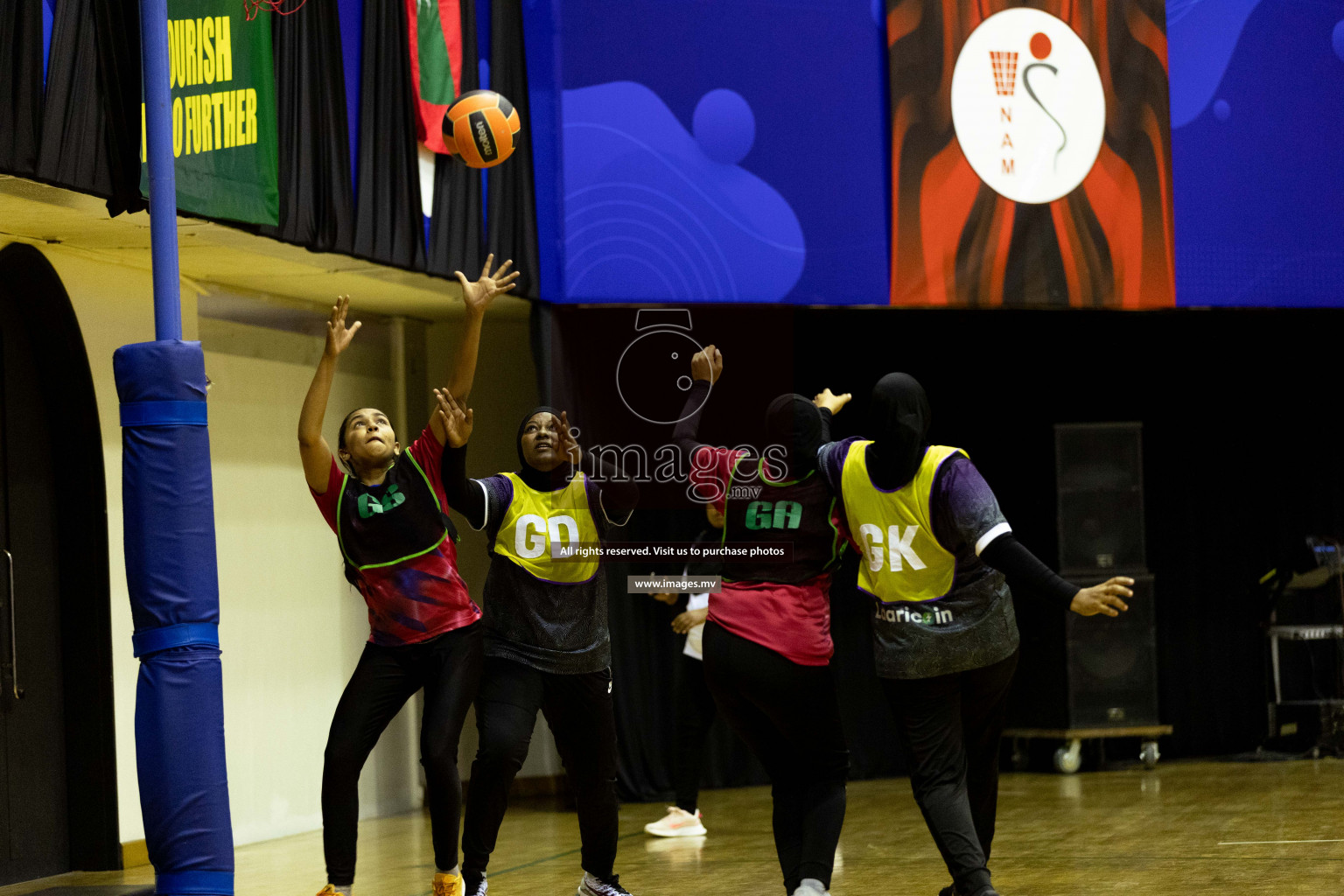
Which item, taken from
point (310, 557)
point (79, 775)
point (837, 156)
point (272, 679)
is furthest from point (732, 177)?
point (79, 775)

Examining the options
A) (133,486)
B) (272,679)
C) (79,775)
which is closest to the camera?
(133,486)

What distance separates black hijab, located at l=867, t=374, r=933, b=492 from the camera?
15.1 feet

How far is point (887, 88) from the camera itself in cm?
871

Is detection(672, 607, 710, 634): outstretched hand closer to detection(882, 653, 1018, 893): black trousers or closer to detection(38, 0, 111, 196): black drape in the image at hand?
detection(882, 653, 1018, 893): black trousers

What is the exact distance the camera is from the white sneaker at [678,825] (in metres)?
7.51

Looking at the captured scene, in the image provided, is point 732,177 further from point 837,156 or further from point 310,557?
point 310,557

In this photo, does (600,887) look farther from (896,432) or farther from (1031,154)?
(1031,154)

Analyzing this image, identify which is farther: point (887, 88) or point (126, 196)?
point (887, 88)

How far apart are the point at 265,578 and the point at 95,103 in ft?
11.4

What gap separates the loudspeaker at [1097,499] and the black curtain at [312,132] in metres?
5.17

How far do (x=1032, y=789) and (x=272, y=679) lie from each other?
4481 mm

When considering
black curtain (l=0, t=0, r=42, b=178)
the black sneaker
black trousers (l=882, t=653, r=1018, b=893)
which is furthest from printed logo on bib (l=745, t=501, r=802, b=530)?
black curtain (l=0, t=0, r=42, b=178)

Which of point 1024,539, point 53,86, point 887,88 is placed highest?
point 887,88

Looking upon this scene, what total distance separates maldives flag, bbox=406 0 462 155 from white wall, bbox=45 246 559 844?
60.3 inches
